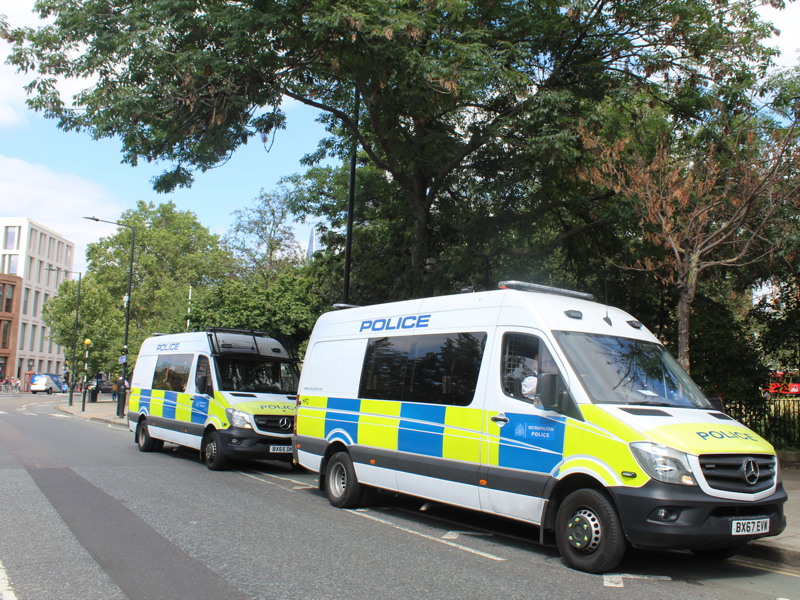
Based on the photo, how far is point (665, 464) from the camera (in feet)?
19.7

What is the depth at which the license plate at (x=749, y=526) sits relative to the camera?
6.04 meters

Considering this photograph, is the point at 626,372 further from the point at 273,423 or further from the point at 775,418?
the point at 775,418

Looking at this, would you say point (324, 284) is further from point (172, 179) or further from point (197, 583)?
point (197, 583)

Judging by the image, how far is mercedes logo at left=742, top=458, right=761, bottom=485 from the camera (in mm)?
6215

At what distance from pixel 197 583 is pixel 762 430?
13155 millimetres

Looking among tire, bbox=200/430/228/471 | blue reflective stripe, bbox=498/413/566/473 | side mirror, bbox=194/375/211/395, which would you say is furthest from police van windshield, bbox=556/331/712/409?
side mirror, bbox=194/375/211/395

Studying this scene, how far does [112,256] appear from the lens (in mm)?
62219

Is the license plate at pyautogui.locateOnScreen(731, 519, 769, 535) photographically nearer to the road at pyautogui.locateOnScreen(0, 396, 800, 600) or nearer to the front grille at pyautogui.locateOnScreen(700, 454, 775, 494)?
the front grille at pyautogui.locateOnScreen(700, 454, 775, 494)

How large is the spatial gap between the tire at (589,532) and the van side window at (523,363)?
108cm

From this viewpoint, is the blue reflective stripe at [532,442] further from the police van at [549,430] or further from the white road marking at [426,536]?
the white road marking at [426,536]

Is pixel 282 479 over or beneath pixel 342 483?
beneath

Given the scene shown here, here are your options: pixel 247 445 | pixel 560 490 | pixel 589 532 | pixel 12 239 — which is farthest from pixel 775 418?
pixel 12 239

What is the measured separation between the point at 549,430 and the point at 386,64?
827 cm

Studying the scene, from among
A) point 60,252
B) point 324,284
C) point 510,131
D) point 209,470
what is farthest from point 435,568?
point 60,252
